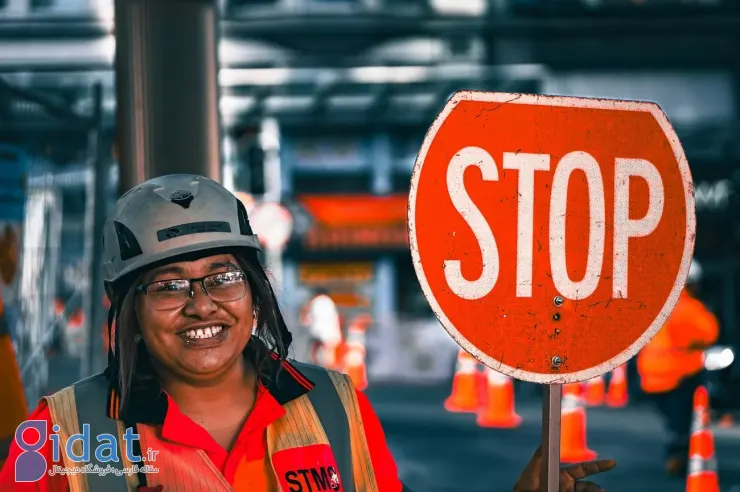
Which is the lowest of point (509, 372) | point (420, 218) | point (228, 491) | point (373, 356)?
point (373, 356)

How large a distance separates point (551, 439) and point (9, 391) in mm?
2884

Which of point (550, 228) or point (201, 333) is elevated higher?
point (550, 228)

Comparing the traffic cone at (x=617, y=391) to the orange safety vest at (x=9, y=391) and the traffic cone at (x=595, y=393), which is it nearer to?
the traffic cone at (x=595, y=393)

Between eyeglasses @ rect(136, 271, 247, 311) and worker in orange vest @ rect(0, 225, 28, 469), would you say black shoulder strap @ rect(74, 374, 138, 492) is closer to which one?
eyeglasses @ rect(136, 271, 247, 311)

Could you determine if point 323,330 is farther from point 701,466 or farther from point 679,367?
point 701,466

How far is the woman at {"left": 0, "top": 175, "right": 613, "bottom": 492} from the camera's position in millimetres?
2750

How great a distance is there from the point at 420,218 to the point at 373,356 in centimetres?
1927

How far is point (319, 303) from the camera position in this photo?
19.9 m

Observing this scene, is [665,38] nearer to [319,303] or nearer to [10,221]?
[319,303]

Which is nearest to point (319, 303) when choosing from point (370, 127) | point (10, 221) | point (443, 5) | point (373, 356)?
point (373, 356)

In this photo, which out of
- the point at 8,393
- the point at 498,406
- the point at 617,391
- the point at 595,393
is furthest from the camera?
the point at 595,393

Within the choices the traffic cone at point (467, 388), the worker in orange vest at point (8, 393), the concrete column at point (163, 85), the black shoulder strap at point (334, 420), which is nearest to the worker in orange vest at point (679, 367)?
the traffic cone at point (467, 388)

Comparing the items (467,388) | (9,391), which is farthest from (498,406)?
(9,391)

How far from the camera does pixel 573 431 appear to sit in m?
10.9
